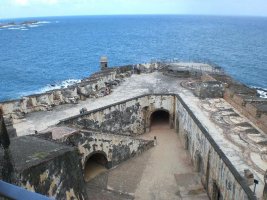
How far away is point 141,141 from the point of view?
92.2 feet

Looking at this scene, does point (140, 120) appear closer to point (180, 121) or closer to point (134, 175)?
point (180, 121)

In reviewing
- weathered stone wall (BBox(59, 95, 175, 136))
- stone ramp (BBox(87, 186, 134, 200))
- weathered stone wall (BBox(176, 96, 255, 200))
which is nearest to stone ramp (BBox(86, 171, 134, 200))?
stone ramp (BBox(87, 186, 134, 200))

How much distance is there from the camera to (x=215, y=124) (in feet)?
80.8

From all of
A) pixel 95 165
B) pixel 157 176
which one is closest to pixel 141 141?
pixel 157 176

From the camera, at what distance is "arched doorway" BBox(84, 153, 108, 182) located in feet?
83.5

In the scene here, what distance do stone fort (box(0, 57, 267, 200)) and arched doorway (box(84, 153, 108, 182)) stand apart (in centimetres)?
8

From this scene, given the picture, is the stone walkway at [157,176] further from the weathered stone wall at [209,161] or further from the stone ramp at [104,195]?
the weathered stone wall at [209,161]

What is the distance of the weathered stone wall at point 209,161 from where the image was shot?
1698cm

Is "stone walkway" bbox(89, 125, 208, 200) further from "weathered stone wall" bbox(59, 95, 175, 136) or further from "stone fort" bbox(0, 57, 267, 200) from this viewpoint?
"weathered stone wall" bbox(59, 95, 175, 136)

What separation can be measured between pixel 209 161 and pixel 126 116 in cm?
1197

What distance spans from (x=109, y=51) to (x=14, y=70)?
127ft

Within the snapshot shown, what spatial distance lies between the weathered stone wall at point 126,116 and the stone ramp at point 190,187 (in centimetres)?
781

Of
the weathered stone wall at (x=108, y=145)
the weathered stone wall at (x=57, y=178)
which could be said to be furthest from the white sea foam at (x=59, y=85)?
the weathered stone wall at (x=57, y=178)

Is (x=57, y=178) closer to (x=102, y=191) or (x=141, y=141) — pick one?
(x=102, y=191)
